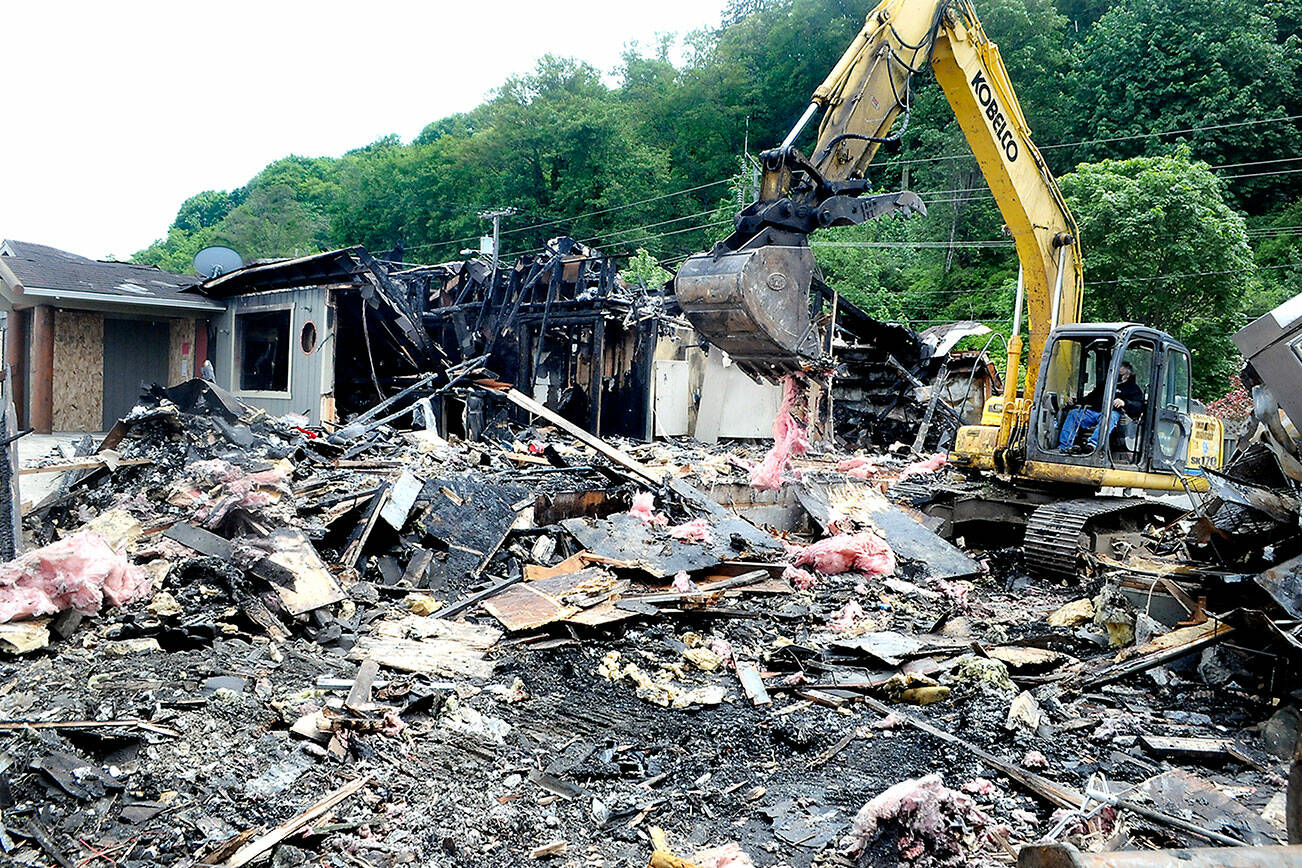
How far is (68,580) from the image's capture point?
5793 millimetres

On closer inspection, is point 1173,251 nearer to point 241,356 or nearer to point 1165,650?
point 1165,650

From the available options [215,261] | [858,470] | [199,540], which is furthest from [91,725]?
[215,261]

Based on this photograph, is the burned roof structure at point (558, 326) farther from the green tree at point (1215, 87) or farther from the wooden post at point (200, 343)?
the green tree at point (1215, 87)

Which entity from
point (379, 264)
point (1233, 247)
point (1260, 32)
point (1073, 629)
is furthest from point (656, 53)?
point (1073, 629)

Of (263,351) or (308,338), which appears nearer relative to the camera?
(308,338)

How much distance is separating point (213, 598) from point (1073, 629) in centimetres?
651

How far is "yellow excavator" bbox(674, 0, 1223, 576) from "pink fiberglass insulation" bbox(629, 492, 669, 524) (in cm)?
278

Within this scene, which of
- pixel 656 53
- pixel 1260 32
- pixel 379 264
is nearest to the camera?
pixel 379 264

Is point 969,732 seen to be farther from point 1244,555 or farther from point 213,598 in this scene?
point 213,598

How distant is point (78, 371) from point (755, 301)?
17368 mm

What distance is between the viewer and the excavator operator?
9.02 metres

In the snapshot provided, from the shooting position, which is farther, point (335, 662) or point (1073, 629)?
point (1073, 629)

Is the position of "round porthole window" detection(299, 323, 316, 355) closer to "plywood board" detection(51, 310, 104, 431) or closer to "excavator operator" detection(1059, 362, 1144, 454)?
"plywood board" detection(51, 310, 104, 431)

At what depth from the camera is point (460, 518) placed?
8.88m
